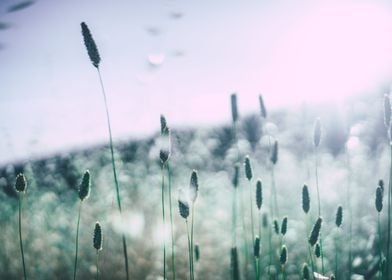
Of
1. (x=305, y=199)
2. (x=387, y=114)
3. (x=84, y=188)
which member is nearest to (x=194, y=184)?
(x=84, y=188)

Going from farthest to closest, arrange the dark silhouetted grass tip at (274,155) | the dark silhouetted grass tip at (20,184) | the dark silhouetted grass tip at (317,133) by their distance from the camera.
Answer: the dark silhouetted grass tip at (274,155) < the dark silhouetted grass tip at (317,133) < the dark silhouetted grass tip at (20,184)

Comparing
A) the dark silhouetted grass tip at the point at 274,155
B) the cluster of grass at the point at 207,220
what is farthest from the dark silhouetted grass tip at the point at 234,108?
the dark silhouetted grass tip at the point at 274,155

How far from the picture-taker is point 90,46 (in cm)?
150

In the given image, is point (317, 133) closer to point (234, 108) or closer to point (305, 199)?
point (305, 199)

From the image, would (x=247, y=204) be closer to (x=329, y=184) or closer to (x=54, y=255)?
(x=329, y=184)

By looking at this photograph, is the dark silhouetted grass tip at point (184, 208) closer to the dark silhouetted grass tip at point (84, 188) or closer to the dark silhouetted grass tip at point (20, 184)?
the dark silhouetted grass tip at point (84, 188)

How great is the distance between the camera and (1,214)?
3715 millimetres

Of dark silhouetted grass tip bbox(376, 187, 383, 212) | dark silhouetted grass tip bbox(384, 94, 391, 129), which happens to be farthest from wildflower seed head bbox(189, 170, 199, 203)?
dark silhouetted grass tip bbox(384, 94, 391, 129)

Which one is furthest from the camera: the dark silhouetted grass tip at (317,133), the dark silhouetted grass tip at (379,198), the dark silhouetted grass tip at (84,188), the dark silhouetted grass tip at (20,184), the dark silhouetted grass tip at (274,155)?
the dark silhouetted grass tip at (274,155)

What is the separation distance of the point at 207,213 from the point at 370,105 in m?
2.40

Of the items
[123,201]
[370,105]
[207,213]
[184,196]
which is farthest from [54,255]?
[370,105]

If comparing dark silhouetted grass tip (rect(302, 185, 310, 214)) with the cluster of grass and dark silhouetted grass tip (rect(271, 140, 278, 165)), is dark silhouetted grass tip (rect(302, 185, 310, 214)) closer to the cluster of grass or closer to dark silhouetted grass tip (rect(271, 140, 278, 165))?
the cluster of grass

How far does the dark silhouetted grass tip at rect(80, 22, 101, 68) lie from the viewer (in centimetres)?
149

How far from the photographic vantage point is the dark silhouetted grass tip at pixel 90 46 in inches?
58.7
